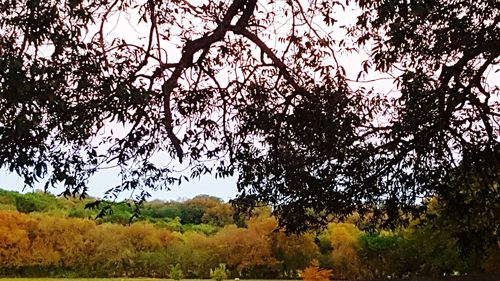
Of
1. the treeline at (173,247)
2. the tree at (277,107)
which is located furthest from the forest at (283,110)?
the treeline at (173,247)

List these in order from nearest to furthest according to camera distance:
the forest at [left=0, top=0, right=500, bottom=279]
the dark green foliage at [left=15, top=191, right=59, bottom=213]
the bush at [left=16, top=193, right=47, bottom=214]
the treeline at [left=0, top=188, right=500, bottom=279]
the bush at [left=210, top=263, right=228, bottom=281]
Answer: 1. the forest at [left=0, top=0, right=500, bottom=279]
2. the treeline at [left=0, top=188, right=500, bottom=279]
3. the dark green foliage at [left=15, top=191, right=59, bottom=213]
4. the bush at [left=16, top=193, right=47, bottom=214]
5. the bush at [left=210, top=263, right=228, bottom=281]

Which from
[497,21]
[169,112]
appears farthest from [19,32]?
[497,21]

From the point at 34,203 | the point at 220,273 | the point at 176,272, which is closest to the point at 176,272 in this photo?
the point at 176,272

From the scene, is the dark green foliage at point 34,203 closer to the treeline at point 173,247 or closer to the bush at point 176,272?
the treeline at point 173,247

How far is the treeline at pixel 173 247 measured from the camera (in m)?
12.6

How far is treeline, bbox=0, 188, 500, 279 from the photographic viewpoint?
497 inches

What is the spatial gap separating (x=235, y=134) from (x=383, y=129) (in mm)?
890

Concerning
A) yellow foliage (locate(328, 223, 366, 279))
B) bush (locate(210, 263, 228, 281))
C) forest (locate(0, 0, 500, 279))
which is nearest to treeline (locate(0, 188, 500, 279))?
yellow foliage (locate(328, 223, 366, 279))

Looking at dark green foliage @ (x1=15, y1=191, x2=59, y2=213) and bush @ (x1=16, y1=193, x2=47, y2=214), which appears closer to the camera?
dark green foliage @ (x1=15, y1=191, x2=59, y2=213)

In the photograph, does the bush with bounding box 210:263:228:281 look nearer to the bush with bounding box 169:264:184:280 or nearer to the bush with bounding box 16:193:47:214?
the bush with bounding box 169:264:184:280

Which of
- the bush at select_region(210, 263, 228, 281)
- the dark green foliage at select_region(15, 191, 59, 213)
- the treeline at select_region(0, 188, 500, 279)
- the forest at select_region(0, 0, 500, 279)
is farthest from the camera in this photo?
the bush at select_region(210, 263, 228, 281)

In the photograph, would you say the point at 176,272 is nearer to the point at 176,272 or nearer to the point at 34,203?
the point at 176,272

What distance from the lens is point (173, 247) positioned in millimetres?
14094

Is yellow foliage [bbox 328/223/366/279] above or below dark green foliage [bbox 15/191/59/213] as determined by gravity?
below
